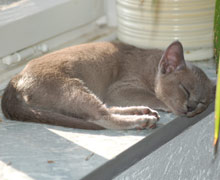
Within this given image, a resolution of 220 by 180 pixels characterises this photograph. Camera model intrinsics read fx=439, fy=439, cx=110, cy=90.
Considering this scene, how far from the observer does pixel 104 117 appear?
141 centimetres

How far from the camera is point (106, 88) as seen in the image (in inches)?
64.7

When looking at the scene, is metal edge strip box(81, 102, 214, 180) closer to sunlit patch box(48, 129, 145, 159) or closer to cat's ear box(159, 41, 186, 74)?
sunlit patch box(48, 129, 145, 159)

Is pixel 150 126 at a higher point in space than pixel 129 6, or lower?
lower

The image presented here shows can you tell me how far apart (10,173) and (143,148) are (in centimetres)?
39

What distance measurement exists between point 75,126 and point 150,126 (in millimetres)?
236

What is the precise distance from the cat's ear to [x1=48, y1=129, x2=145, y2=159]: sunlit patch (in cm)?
33

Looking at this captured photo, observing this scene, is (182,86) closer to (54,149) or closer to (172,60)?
(172,60)

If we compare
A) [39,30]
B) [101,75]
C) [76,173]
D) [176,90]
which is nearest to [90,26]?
[39,30]

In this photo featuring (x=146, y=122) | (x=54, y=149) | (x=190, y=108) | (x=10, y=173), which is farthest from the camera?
(x=190, y=108)

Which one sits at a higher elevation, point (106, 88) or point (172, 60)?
point (172, 60)

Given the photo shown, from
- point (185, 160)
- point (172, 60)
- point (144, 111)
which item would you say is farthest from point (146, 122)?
point (172, 60)

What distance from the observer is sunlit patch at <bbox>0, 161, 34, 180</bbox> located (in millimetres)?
1140

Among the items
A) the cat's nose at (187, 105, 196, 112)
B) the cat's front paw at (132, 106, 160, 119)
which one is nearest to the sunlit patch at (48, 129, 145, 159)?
the cat's front paw at (132, 106, 160, 119)

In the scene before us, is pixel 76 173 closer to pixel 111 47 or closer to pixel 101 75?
pixel 101 75
